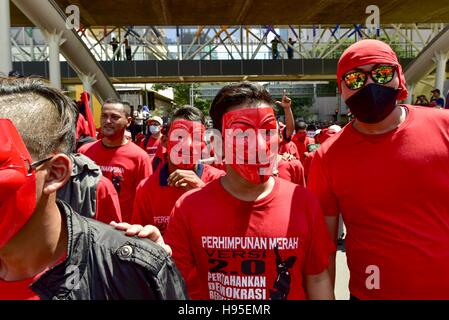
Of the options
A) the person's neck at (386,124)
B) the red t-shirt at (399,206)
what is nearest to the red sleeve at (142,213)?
the red t-shirt at (399,206)

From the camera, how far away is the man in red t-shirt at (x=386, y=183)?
2197 mm

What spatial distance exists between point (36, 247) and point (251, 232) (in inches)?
34.3

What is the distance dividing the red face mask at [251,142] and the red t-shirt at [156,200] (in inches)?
42.5

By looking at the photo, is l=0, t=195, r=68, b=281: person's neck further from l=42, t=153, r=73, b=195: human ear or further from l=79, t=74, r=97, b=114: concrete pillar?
l=79, t=74, r=97, b=114: concrete pillar

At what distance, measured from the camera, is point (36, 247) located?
57.1 inches

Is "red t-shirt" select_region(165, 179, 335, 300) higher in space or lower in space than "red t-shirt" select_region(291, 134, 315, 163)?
lower

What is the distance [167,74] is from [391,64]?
1794 cm

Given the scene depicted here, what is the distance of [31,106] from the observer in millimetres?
1429

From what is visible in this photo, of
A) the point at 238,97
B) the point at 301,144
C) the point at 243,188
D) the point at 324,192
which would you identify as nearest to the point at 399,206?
the point at 324,192

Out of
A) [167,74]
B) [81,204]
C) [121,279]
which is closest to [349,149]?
[121,279]

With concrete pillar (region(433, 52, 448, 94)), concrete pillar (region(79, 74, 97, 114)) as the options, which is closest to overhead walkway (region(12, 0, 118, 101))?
concrete pillar (region(79, 74, 97, 114))

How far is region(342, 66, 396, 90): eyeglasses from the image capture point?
236 centimetres

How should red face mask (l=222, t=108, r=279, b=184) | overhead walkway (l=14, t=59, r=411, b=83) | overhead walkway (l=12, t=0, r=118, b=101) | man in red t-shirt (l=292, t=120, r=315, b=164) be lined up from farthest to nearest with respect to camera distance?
overhead walkway (l=14, t=59, r=411, b=83) → overhead walkway (l=12, t=0, r=118, b=101) → man in red t-shirt (l=292, t=120, r=315, b=164) → red face mask (l=222, t=108, r=279, b=184)
